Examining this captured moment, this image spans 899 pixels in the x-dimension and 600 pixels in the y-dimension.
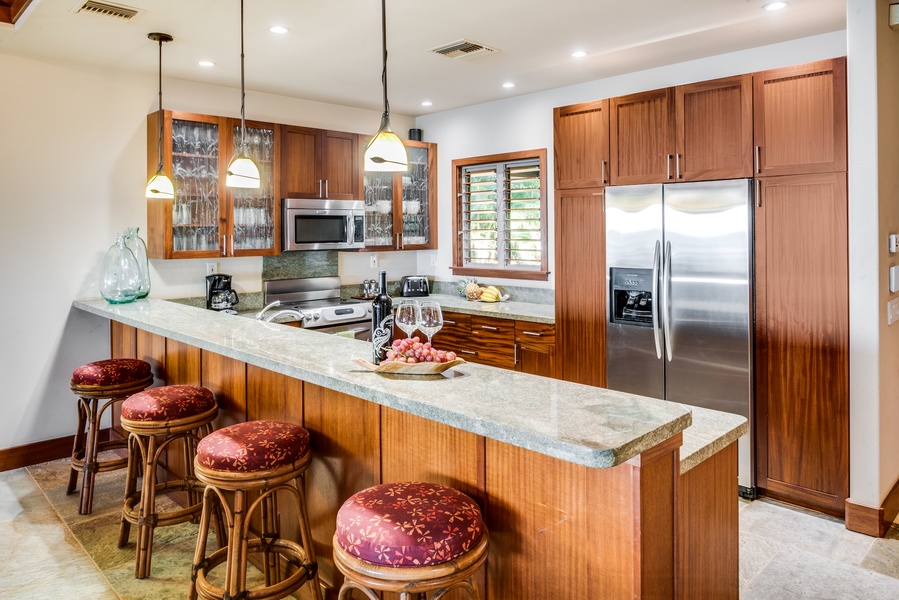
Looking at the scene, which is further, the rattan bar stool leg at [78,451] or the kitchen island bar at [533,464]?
the rattan bar stool leg at [78,451]

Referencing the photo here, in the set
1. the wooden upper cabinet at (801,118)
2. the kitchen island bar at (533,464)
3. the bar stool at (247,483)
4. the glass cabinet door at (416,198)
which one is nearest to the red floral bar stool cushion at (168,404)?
the kitchen island bar at (533,464)

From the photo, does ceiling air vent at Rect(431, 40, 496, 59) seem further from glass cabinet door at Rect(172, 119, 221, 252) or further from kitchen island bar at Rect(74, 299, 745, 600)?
kitchen island bar at Rect(74, 299, 745, 600)

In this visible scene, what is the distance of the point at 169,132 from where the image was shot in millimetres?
4129

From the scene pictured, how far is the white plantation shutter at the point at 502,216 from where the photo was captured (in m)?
5.14

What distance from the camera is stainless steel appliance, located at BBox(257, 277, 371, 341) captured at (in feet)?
15.1

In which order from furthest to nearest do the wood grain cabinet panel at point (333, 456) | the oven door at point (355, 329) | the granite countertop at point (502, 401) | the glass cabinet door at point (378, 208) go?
1. the glass cabinet door at point (378, 208)
2. the oven door at point (355, 329)
3. the wood grain cabinet panel at point (333, 456)
4. the granite countertop at point (502, 401)

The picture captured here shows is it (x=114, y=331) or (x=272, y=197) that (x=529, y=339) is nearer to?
(x=272, y=197)

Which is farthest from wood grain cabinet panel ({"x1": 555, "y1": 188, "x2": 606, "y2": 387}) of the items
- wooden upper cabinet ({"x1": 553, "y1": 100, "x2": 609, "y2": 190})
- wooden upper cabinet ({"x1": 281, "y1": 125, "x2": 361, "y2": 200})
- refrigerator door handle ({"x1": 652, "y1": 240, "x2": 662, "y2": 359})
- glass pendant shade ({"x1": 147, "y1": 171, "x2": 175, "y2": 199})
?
glass pendant shade ({"x1": 147, "y1": 171, "x2": 175, "y2": 199})

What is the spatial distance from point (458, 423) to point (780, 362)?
8.02 feet

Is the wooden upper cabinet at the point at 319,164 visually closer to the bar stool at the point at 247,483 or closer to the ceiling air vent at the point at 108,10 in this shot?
the ceiling air vent at the point at 108,10

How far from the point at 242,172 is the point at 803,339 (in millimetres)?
2969

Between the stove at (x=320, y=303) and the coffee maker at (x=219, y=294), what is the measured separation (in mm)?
316

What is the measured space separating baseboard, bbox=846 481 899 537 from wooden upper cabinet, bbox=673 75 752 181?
1.75 m

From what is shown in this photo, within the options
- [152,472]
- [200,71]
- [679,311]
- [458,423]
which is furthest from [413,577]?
[200,71]
